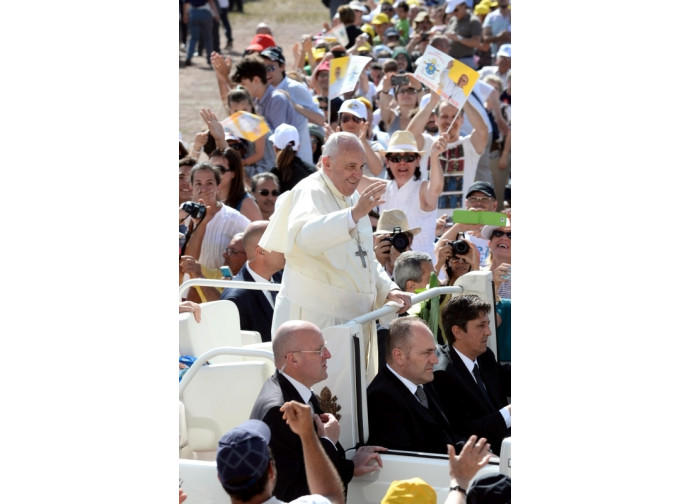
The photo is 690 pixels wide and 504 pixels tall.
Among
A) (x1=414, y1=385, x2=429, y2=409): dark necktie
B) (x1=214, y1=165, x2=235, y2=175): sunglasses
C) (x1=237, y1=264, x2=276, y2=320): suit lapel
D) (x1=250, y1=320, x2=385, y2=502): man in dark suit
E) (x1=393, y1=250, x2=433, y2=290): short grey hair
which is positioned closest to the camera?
(x1=250, y1=320, x2=385, y2=502): man in dark suit

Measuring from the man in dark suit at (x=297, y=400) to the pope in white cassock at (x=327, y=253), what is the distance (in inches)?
29.7

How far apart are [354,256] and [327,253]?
0.15m

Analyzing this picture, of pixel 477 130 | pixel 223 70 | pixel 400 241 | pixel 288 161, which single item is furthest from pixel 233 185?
pixel 223 70

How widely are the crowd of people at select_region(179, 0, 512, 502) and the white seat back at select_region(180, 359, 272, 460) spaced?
0.27 meters

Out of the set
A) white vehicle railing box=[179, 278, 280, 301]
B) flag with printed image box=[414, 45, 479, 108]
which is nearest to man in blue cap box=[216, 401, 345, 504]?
white vehicle railing box=[179, 278, 280, 301]

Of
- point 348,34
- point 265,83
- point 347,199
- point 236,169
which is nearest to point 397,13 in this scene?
point 348,34

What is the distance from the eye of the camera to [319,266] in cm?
550

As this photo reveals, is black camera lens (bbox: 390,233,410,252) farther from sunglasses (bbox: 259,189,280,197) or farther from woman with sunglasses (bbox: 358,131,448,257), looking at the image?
sunglasses (bbox: 259,189,280,197)

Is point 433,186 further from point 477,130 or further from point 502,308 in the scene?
point 502,308

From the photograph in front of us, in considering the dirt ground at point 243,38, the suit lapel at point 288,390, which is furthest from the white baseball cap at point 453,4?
the suit lapel at point 288,390

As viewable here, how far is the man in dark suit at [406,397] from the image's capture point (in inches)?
201

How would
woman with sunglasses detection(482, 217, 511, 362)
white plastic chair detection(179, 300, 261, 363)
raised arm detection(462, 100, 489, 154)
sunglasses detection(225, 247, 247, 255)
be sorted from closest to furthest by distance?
white plastic chair detection(179, 300, 261, 363) < woman with sunglasses detection(482, 217, 511, 362) < sunglasses detection(225, 247, 247, 255) < raised arm detection(462, 100, 489, 154)

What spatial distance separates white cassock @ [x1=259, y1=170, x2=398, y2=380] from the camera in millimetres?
5438

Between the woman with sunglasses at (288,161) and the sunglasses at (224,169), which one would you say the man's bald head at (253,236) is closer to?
the sunglasses at (224,169)
